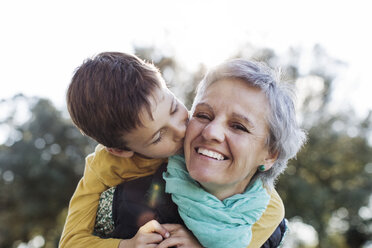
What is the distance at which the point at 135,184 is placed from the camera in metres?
2.45

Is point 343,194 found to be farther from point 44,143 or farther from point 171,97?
point 171,97

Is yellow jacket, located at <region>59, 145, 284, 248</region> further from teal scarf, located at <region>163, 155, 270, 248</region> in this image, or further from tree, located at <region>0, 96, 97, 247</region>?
tree, located at <region>0, 96, 97, 247</region>

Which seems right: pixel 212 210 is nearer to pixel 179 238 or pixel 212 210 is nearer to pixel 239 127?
pixel 179 238

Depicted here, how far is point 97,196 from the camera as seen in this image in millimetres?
2457

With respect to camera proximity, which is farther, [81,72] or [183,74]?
[183,74]

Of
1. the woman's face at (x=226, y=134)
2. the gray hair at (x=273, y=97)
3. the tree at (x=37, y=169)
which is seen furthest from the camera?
the tree at (x=37, y=169)

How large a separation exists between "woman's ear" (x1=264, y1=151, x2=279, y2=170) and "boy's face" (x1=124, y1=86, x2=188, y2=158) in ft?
2.07

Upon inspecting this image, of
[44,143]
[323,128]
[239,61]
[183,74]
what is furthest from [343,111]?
[239,61]

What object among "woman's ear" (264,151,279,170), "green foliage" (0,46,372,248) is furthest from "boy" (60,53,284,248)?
"green foliage" (0,46,372,248)

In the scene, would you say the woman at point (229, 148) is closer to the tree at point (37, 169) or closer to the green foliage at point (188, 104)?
the green foliage at point (188, 104)

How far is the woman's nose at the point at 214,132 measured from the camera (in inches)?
87.1

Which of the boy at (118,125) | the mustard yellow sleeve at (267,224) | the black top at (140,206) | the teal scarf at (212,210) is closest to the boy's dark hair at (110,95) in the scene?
the boy at (118,125)

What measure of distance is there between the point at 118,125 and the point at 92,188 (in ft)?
1.75

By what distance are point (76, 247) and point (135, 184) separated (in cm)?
54
